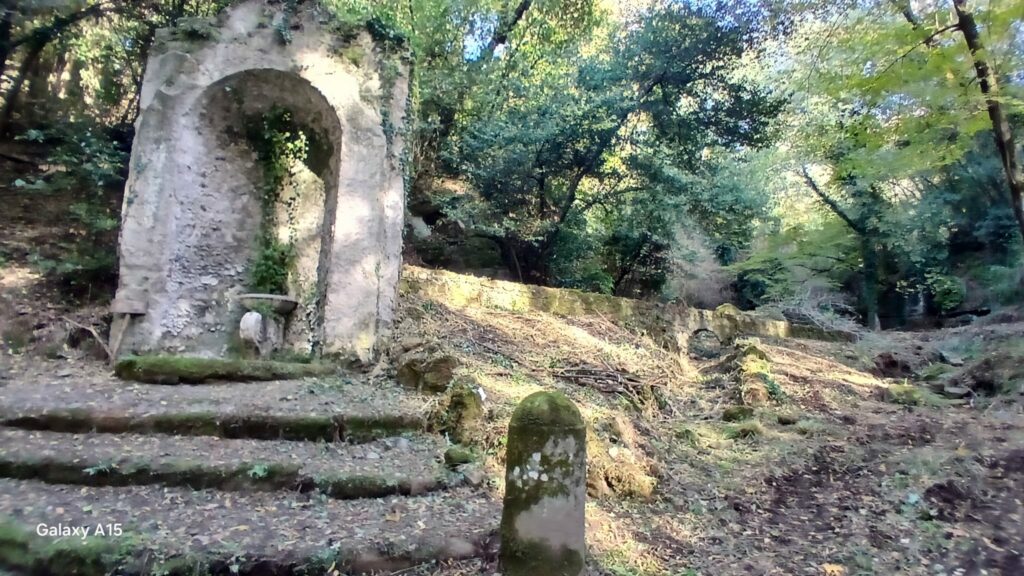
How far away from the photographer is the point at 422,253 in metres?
12.6

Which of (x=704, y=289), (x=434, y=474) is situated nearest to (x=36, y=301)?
(x=434, y=474)

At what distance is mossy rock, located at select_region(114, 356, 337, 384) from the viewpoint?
5637mm

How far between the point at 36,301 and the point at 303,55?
450 centimetres

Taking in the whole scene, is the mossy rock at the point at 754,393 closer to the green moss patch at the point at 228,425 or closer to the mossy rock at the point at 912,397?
the mossy rock at the point at 912,397

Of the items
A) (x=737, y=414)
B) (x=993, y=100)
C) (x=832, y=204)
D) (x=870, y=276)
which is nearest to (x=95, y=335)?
(x=737, y=414)

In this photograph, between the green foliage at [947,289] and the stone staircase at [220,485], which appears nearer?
the stone staircase at [220,485]

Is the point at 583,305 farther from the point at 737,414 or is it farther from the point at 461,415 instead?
the point at 461,415

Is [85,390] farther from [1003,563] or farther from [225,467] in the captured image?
[1003,563]

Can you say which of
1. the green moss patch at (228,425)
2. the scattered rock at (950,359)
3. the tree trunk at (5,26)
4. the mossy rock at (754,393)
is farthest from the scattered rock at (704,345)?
the tree trunk at (5,26)

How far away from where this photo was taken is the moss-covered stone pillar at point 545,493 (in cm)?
344

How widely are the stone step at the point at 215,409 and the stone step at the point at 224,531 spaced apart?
80 centimetres

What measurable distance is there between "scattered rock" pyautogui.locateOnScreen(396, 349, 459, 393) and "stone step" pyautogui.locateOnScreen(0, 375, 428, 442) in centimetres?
21

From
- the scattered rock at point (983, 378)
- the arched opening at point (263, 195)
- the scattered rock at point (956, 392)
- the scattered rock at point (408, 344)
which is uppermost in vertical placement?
the arched opening at point (263, 195)

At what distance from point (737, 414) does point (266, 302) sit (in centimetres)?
640
